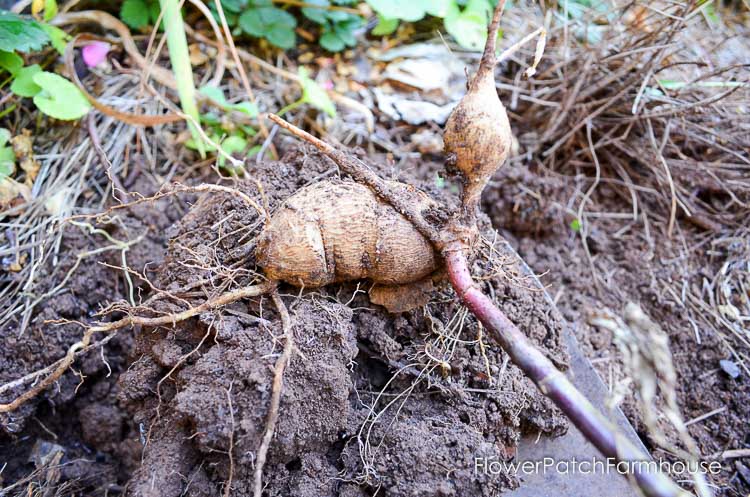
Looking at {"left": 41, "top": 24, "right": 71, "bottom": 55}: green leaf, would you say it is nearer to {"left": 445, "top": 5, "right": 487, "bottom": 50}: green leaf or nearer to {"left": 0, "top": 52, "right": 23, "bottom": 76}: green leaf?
{"left": 0, "top": 52, "right": 23, "bottom": 76}: green leaf

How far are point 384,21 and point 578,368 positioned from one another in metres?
1.64

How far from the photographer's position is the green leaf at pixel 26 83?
1716 mm

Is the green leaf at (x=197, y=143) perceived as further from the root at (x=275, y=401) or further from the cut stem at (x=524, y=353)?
the root at (x=275, y=401)

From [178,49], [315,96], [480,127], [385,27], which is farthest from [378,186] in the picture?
[385,27]

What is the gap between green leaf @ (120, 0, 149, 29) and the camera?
6.63 feet

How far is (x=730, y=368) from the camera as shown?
1734mm

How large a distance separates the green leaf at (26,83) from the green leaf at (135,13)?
1.32 ft

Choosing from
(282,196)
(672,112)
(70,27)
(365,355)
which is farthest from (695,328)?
(70,27)

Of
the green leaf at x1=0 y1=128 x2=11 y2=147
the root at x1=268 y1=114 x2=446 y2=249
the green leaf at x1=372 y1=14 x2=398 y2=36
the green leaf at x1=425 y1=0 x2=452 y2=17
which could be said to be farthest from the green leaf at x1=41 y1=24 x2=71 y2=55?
the green leaf at x1=425 y1=0 x2=452 y2=17

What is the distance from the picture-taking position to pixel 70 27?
2027 millimetres

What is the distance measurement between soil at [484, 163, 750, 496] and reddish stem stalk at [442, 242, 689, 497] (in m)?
0.68

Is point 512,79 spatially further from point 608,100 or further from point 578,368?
point 578,368

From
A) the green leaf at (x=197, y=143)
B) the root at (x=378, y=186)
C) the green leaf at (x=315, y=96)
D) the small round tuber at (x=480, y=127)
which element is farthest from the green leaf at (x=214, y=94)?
the small round tuber at (x=480, y=127)

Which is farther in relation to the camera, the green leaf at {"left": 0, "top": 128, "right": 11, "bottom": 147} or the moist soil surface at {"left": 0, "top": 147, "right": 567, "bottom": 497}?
the green leaf at {"left": 0, "top": 128, "right": 11, "bottom": 147}
